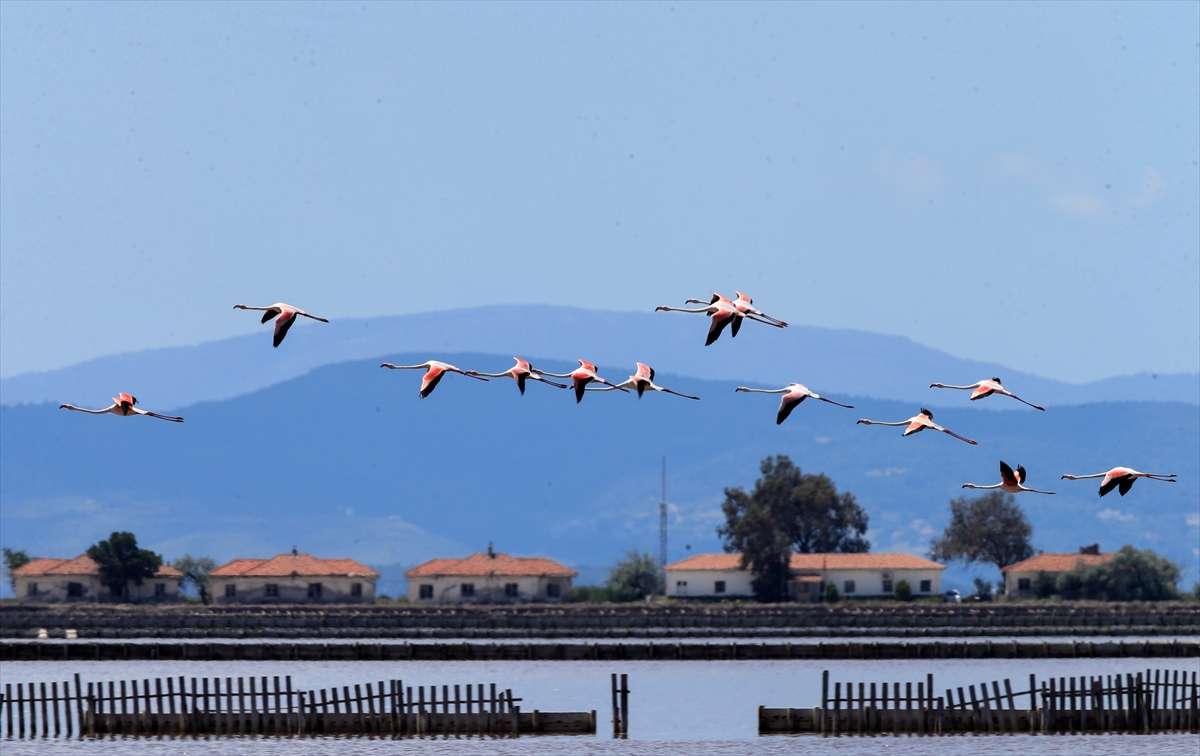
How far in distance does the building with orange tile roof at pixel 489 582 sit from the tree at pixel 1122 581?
4289 cm

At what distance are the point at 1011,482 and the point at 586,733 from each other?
3720 centimetres

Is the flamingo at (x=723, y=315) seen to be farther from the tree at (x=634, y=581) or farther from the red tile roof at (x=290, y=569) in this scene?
the tree at (x=634, y=581)

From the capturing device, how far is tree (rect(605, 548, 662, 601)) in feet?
545

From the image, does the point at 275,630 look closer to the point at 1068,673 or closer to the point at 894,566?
the point at 1068,673

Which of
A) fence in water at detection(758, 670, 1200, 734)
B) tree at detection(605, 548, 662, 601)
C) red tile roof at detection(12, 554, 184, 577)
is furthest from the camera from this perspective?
tree at detection(605, 548, 662, 601)

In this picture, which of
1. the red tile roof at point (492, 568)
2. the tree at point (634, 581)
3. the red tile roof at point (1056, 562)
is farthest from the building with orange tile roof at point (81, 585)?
the red tile roof at point (1056, 562)

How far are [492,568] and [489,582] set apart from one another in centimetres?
184

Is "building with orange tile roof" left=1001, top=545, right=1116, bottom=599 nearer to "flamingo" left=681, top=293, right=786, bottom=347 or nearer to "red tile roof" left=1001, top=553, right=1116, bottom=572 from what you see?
"red tile roof" left=1001, top=553, right=1116, bottom=572

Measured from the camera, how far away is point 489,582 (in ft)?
520

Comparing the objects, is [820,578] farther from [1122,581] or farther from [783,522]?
[1122,581]

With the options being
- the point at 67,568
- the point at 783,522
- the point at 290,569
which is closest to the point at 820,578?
the point at 783,522

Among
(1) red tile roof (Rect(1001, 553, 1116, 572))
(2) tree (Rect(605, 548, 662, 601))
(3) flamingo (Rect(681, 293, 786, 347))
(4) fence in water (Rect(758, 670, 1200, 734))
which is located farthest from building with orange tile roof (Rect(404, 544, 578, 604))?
(3) flamingo (Rect(681, 293, 786, 347))

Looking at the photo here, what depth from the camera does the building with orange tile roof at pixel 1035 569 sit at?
16738 cm

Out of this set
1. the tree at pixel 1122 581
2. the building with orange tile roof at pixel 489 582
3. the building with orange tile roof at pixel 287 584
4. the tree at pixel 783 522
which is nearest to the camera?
the tree at pixel 1122 581
